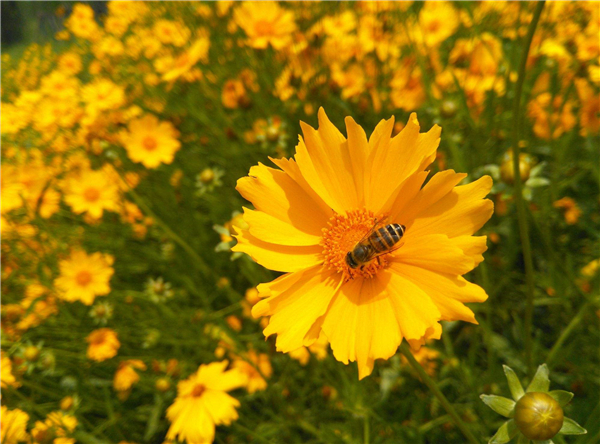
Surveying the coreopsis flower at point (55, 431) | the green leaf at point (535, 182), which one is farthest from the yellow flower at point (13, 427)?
the green leaf at point (535, 182)

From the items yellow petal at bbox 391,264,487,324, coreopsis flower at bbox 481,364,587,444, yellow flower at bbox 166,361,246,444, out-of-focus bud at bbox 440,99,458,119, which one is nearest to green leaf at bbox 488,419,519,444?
coreopsis flower at bbox 481,364,587,444

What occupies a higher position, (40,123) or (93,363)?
(40,123)

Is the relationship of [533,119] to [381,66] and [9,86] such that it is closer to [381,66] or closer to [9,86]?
[381,66]

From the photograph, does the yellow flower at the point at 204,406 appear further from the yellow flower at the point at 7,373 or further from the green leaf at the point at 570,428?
the green leaf at the point at 570,428

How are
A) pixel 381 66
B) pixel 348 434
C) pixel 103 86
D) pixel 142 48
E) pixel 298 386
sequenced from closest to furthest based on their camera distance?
pixel 348 434 → pixel 298 386 → pixel 381 66 → pixel 103 86 → pixel 142 48

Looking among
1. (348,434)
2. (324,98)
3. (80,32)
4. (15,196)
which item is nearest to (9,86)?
(80,32)

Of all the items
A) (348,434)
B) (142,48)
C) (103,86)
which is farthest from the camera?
(142,48)

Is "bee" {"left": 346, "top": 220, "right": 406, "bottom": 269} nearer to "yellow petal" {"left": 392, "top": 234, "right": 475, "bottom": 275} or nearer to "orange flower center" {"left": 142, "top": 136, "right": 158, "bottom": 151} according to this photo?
"yellow petal" {"left": 392, "top": 234, "right": 475, "bottom": 275}

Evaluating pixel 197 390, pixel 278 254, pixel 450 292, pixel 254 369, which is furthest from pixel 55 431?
pixel 450 292
